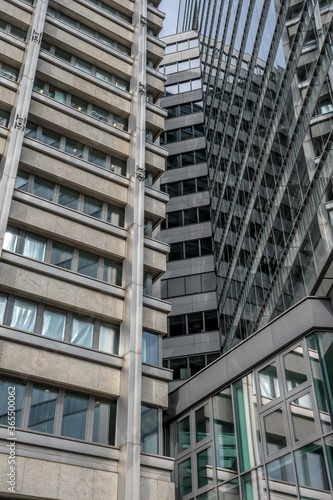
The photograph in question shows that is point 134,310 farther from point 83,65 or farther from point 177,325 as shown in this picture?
point 177,325

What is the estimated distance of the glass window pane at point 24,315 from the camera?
23117mm

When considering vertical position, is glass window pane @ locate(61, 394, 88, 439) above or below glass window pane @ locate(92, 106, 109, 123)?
below

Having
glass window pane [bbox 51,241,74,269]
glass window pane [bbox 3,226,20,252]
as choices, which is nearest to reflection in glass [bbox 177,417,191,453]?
glass window pane [bbox 51,241,74,269]

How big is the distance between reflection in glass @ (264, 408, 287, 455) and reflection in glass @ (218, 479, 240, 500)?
2186 mm

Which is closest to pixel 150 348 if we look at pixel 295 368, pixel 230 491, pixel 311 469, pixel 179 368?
pixel 230 491

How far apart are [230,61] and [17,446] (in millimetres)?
34712

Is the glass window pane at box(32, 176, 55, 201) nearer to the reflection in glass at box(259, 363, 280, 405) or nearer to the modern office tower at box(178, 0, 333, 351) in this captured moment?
the modern office tower at box(178, 0, 333, 351)

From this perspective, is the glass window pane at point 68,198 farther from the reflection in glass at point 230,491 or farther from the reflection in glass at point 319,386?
the reflection in glass at point 230,491

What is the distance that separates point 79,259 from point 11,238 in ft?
10.6

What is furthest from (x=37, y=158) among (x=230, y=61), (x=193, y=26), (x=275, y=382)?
(x=193, y=26)

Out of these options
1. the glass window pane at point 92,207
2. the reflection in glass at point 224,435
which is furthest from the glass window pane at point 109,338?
the glass window pane at point 92,207

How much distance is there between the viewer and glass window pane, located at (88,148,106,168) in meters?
30.6

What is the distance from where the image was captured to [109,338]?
25.3 metres

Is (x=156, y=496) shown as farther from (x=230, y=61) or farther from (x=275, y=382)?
(x=230, y=61)
